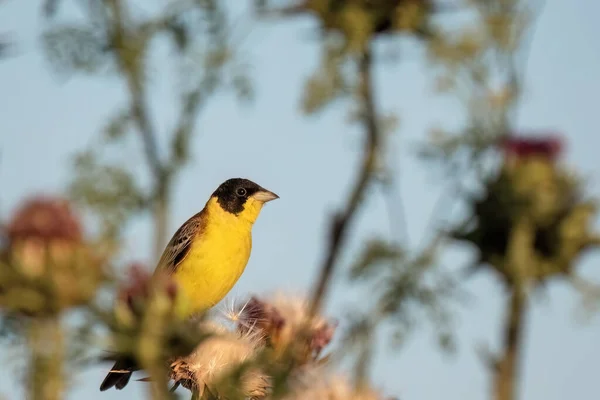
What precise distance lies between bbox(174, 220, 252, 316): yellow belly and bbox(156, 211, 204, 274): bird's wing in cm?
2

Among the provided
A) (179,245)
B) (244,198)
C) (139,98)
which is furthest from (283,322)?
(139,98)

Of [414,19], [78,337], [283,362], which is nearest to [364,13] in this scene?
[414,19]

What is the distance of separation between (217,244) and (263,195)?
11.7 inches

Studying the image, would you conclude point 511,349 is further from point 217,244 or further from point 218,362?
point 217,244

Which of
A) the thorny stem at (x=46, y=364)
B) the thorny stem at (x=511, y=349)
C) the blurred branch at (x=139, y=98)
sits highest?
the blurred branch at (x=139, y=98)

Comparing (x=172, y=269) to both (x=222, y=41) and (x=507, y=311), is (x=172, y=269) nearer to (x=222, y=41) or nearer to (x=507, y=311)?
(x=222, y=41)

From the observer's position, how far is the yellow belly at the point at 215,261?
4860 mm

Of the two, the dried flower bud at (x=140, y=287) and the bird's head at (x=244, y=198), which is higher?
the bird's head at (x=244, y=198)

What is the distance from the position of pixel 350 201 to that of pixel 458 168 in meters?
0.46

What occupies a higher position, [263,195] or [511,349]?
[263,195]

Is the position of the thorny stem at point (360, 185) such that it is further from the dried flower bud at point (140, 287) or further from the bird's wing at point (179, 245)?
the dried flower bud at point (140, 287)

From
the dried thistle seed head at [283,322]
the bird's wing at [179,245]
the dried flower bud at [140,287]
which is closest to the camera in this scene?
the dried flower bud at [140,287]

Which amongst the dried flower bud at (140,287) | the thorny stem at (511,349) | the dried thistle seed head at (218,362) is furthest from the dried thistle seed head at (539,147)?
the dried flower bud at (140,287)

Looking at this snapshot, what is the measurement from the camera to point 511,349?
3.23m
